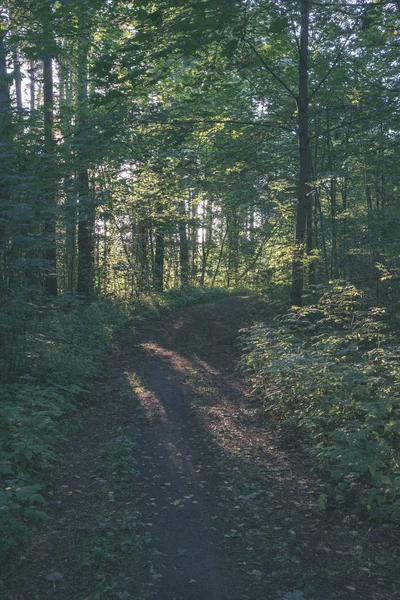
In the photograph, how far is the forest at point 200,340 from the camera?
13.7 feet

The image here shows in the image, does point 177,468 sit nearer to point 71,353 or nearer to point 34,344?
point 34,344

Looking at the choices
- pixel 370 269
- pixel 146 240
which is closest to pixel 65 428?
pixel 370 269

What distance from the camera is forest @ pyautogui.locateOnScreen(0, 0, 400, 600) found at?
164 inches

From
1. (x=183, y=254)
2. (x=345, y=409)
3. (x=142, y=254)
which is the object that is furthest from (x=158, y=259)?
(x=345, y=409)

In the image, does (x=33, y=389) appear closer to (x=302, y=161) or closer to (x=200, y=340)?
(x=200, y=340)

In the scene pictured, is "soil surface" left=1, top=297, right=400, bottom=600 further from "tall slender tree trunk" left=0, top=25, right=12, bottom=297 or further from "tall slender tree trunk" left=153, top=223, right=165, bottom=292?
"tall slender tree trunk" left=153, top=223, right=165, bottom=292

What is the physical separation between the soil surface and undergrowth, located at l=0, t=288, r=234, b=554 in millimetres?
233

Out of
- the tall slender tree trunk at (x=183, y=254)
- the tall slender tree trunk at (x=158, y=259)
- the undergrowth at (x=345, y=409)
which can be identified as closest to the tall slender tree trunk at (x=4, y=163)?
the undergrowth at (x=345, y=409)

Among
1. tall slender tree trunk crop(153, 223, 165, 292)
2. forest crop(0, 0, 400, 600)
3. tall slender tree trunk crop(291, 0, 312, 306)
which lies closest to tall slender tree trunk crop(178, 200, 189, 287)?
tall slender tree trunk crop(153, 223, 165, 292)

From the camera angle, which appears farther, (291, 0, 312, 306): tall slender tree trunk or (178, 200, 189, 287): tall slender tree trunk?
(178, 200, 189, 287): tall slender tree trunk

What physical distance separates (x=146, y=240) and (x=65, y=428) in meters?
14.3

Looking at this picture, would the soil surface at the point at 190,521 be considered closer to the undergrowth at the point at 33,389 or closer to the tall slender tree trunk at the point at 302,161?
the undergrowth at the point at 33,389

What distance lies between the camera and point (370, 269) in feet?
33.8

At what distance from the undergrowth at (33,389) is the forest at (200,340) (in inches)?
1.4
